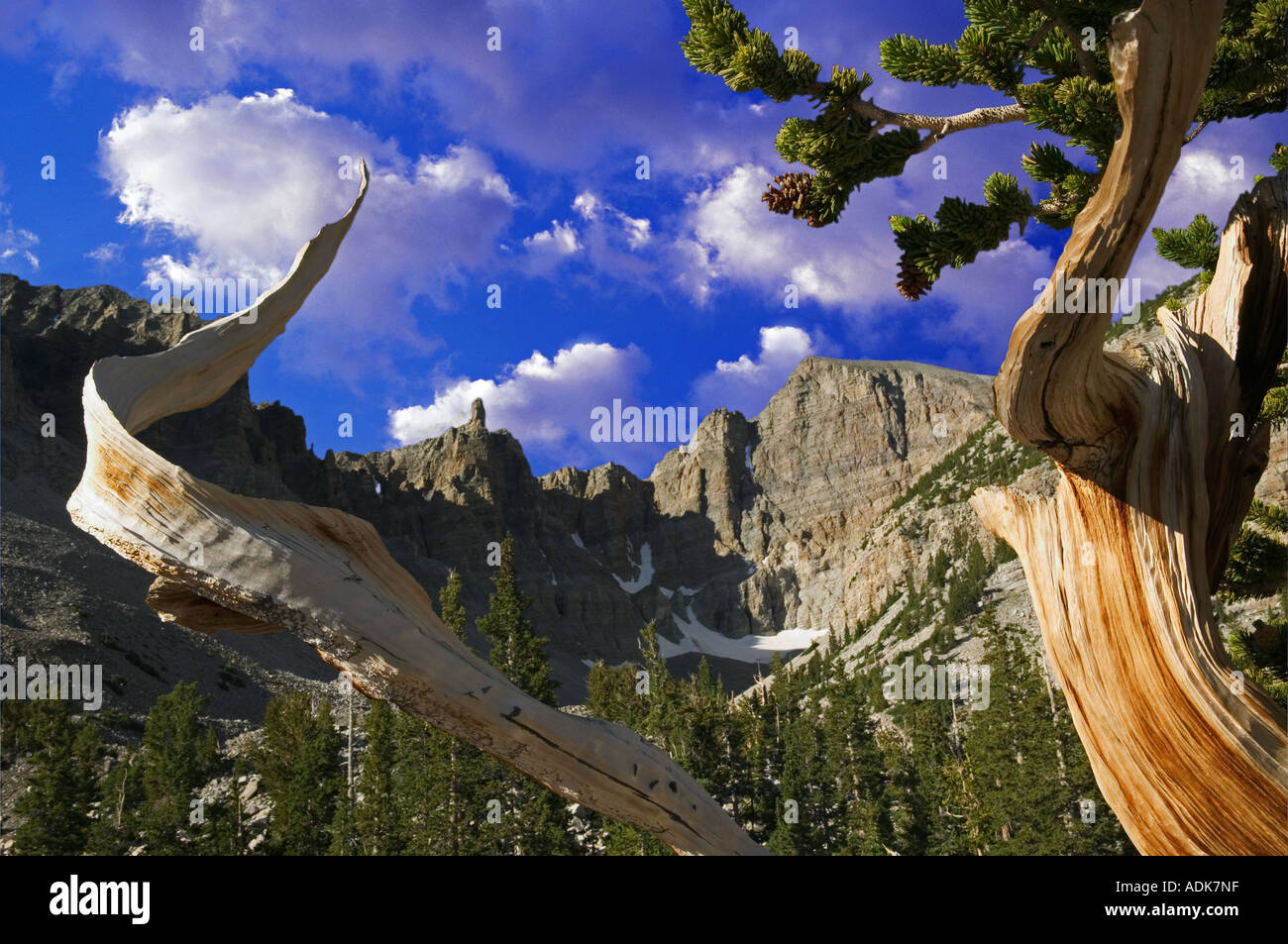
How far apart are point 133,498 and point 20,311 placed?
451 ft

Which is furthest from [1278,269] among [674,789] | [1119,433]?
[674,789]

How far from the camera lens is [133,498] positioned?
9.32 ft

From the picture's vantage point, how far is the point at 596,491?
191 metres

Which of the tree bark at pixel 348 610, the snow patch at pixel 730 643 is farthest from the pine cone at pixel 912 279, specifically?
the snow patch at pixel 730 643

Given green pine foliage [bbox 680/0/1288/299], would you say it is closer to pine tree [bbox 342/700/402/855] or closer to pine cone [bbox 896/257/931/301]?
pine cone [bbox 896/257/931/301]

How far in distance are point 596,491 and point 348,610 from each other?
18850cm

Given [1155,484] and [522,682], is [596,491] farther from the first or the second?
[1155,484]

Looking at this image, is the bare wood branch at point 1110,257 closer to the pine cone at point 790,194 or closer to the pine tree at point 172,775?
the pine cone at point 790,194

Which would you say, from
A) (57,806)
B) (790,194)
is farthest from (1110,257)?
(57,806)

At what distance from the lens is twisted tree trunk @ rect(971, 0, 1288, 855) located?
2916mm

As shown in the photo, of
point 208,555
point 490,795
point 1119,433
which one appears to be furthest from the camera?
point 490,795
